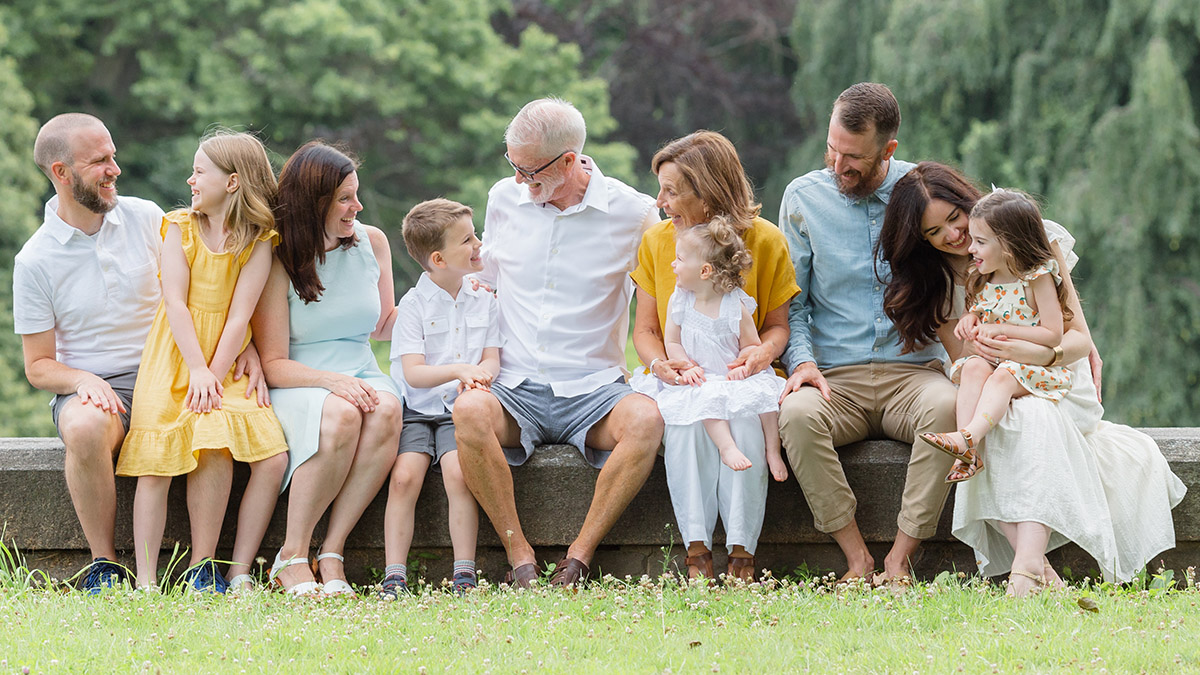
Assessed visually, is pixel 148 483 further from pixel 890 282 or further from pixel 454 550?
pixel 890 282

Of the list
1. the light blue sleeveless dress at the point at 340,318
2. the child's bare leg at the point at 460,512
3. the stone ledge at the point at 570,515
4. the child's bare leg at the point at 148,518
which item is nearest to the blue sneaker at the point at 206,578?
the child's bare leg at the point at 148,518

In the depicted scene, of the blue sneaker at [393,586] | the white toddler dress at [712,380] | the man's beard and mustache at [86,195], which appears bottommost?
the blue sneaker at [393,586]

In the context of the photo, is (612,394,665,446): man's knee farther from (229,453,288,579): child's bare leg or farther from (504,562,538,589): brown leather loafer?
(229,453,288,579): child's bare leg

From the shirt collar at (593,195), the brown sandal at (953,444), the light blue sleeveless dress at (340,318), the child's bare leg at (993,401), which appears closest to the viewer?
the brown sandal at (953,444)

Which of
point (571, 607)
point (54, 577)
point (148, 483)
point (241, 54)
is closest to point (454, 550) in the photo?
point (571, 607)

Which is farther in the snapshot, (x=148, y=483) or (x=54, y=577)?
(x=54, y=577)

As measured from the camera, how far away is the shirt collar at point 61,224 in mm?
4078

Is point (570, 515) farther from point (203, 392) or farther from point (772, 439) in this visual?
point (203, 392)

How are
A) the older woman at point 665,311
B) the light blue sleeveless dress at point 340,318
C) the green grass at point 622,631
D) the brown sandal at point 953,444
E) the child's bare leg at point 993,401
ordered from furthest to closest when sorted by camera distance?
the light blue sleeveless dress at point 340,318
the older woman at point 665,311
the child's bare leg at point 993,401
the brown sandal at point 953,444
the green grass at point 622,631

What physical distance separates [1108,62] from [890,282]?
303 inches

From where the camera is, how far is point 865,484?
3980 mm

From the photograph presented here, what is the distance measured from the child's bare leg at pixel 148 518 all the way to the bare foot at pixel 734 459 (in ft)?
5.42

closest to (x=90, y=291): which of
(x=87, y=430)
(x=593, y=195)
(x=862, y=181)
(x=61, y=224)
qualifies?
(x=61, y=224)

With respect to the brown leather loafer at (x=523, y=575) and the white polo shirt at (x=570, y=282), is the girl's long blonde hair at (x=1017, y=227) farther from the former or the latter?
the brown leather loafer at (x=523, y=575)
